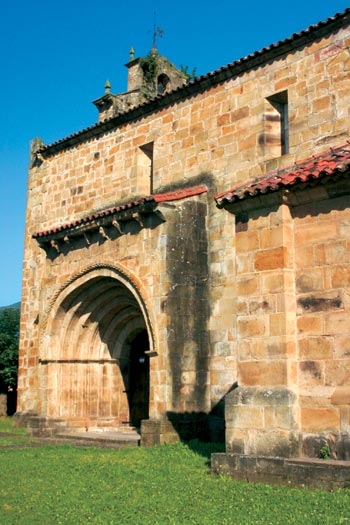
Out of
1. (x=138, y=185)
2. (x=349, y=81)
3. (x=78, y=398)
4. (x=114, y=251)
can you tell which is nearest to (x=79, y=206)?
(x=138, y=185)

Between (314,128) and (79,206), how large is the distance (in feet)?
23.2

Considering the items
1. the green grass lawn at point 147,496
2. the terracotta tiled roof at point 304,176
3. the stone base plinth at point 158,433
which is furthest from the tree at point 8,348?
the terracotta tiled roof at point 304,176

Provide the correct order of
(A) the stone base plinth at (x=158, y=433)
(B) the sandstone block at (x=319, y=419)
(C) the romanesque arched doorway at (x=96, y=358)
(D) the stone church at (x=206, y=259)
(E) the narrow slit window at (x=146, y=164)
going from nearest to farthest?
(B) the sandstone block at (x=319, y=419)
(D) the stone church at (x=206, y=259)
(A) the stone base plinth at (x=158, y=433)
(C) the romanesque arched doorway at (x=96, y=358)
(E) the narrow slit window at (x=146, y=164)

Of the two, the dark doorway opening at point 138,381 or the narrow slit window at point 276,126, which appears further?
the dark doorway opening at point 138,381

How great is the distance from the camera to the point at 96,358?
49.9ft

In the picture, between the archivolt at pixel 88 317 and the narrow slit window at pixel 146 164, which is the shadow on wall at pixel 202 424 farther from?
the narrow slit window at pixel 146 164

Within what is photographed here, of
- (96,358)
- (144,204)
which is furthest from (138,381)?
(144,204)

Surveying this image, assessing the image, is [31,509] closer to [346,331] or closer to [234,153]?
[346,331]

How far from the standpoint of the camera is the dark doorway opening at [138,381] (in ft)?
50.5

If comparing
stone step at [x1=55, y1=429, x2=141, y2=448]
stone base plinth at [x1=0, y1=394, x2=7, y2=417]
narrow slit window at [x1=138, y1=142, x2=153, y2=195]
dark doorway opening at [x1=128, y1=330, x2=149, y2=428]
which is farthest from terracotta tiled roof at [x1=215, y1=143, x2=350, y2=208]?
stone base plinth at [x1=0, y1=394, x2=7, y2=417]

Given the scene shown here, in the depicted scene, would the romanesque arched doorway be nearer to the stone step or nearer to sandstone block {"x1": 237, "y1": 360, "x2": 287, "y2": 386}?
the stone step

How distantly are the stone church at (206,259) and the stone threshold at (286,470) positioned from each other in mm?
219

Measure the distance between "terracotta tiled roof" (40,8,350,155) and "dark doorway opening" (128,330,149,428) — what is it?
17.0ft

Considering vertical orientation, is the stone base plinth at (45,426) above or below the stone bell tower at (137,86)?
below
